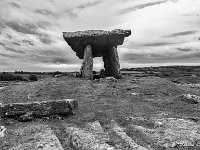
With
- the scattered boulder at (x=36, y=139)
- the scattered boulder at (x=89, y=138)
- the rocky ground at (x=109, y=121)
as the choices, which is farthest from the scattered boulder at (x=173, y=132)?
the scattered boulder at (x=36, y=139)

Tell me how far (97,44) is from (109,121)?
13482 mm

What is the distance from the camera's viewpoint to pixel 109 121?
1267cm

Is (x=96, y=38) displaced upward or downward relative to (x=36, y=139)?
upward

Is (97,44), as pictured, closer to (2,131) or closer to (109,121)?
(109,121)

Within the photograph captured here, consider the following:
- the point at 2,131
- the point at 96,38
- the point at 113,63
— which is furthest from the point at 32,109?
the point at 113,63

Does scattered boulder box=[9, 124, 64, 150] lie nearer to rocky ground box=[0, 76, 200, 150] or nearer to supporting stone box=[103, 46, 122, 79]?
rocky ground box=[0, 76, 200, 150]

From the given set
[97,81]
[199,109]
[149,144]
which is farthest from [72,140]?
[97,81]

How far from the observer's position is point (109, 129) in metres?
11.6

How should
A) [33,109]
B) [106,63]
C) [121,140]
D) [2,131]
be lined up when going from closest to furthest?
1. [121,140]
2. [2,131]
3. [33,109]
4. [106,63]

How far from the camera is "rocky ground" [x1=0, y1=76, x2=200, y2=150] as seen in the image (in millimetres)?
10125

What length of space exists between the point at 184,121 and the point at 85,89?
754 centimetres

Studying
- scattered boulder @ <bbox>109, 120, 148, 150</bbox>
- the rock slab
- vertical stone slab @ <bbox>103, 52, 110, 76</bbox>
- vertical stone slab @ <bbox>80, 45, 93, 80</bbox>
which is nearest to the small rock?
the rock slab

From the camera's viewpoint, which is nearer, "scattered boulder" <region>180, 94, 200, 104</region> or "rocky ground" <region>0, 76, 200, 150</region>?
"rocky ground" <region>0, 76, 200, 150</region>

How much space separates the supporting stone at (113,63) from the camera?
25759 mm
